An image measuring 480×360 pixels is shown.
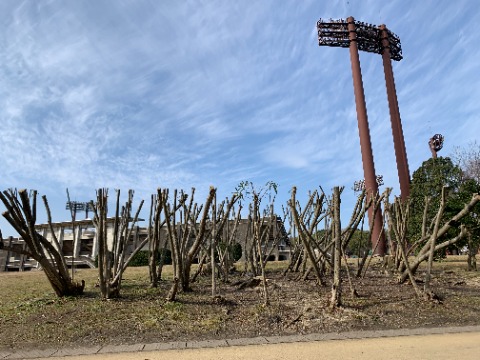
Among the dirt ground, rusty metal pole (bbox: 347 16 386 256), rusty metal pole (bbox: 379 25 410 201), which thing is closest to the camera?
the dirt ground

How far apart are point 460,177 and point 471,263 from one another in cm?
1031

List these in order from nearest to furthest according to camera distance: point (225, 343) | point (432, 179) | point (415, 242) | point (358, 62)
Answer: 1. point (225, 343)
2. point (415, 242)
3. point (432, 179)
4. point (358, 62)

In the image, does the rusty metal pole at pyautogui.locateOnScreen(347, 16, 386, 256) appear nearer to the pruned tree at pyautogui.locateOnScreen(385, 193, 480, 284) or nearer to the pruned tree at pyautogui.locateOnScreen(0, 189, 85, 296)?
the pruned tree at pyautogui.locateOnScreen(385, 193, 480, 284)

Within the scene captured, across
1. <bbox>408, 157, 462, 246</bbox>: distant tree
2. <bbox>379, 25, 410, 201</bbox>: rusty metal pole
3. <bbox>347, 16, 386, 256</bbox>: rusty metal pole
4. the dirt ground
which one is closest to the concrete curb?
the dirt ground

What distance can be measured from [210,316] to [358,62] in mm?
39147

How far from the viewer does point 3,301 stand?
845cm

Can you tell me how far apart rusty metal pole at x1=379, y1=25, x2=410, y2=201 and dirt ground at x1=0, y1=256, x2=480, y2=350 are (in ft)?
112

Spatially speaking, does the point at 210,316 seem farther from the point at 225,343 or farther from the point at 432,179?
the point at 432,179

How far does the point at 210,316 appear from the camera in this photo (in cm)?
648

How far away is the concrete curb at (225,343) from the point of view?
495 cm

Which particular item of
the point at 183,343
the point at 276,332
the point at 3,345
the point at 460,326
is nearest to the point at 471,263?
the point at 460,326

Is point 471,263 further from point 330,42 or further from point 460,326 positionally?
point 330,42

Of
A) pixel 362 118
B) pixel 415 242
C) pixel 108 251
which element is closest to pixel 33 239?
pixel 108 251

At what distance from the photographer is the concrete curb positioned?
16.2 ft
